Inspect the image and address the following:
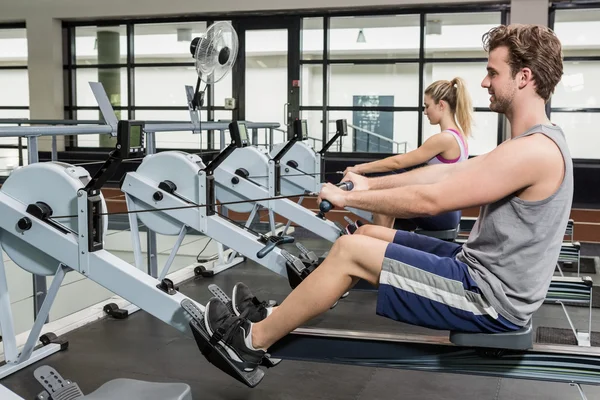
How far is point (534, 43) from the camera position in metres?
1.97

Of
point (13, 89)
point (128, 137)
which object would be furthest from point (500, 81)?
point (13, 89)

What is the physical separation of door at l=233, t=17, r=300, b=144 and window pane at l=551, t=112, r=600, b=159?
12.2ft

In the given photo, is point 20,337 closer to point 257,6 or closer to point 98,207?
point 98,207

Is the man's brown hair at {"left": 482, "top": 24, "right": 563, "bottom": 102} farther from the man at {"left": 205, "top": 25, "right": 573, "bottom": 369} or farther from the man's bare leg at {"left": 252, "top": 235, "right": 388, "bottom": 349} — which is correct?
the man's bare leg at {"left": 252, "top": 235, "right": 388, "bottom": 349}

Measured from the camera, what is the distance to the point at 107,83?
1100 cm

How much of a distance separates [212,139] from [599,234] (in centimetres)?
558

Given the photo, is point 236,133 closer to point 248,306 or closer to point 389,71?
point 248,306

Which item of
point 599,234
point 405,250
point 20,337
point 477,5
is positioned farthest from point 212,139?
point 405,250

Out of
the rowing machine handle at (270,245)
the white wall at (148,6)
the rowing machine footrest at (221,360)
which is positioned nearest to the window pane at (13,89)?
the white wall at (148,6)

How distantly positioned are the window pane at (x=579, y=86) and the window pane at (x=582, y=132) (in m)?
0.15

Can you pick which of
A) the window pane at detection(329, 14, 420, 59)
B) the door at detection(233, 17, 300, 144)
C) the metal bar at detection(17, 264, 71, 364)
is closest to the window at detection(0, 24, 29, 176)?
the door at detection(233, 17, 300, 144)

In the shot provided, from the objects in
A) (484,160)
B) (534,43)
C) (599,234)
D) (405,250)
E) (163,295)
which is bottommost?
(599,234)

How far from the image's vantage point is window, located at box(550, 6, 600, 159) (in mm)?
8930

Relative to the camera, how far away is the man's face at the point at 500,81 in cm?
203
